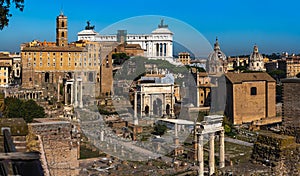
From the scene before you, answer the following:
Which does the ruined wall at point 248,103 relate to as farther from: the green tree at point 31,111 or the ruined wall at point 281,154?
the ruined wall at point 281,154

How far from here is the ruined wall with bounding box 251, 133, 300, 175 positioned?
482cm

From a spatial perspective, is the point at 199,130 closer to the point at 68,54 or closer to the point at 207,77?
the point at 207,77

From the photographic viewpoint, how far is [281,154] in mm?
4824

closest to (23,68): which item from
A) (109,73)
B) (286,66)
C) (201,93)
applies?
(109,73)

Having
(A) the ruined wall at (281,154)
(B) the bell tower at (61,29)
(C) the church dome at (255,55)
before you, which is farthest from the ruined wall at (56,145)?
(C) the church dome at (255,55)

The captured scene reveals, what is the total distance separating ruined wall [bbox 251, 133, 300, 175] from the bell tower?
36.6 metres

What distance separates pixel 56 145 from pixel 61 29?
118 ft

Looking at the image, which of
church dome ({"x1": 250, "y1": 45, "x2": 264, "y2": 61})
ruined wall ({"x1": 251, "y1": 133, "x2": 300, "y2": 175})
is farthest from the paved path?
church dome ({"x1": 250, "y1": 45, "x2": 264, "y2": 61})

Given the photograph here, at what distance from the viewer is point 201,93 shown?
32.8 meters

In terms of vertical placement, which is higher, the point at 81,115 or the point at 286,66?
the point at 286,66

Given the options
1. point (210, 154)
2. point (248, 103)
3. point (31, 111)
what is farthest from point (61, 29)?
point (210, 154)

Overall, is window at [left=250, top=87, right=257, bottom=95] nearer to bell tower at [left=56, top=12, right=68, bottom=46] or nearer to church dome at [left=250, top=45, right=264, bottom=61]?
bell tower at [left=56, top=12, right=68, bottom=46]

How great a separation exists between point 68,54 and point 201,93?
41.6 ft

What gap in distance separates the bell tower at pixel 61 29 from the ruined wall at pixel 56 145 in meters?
35.6
